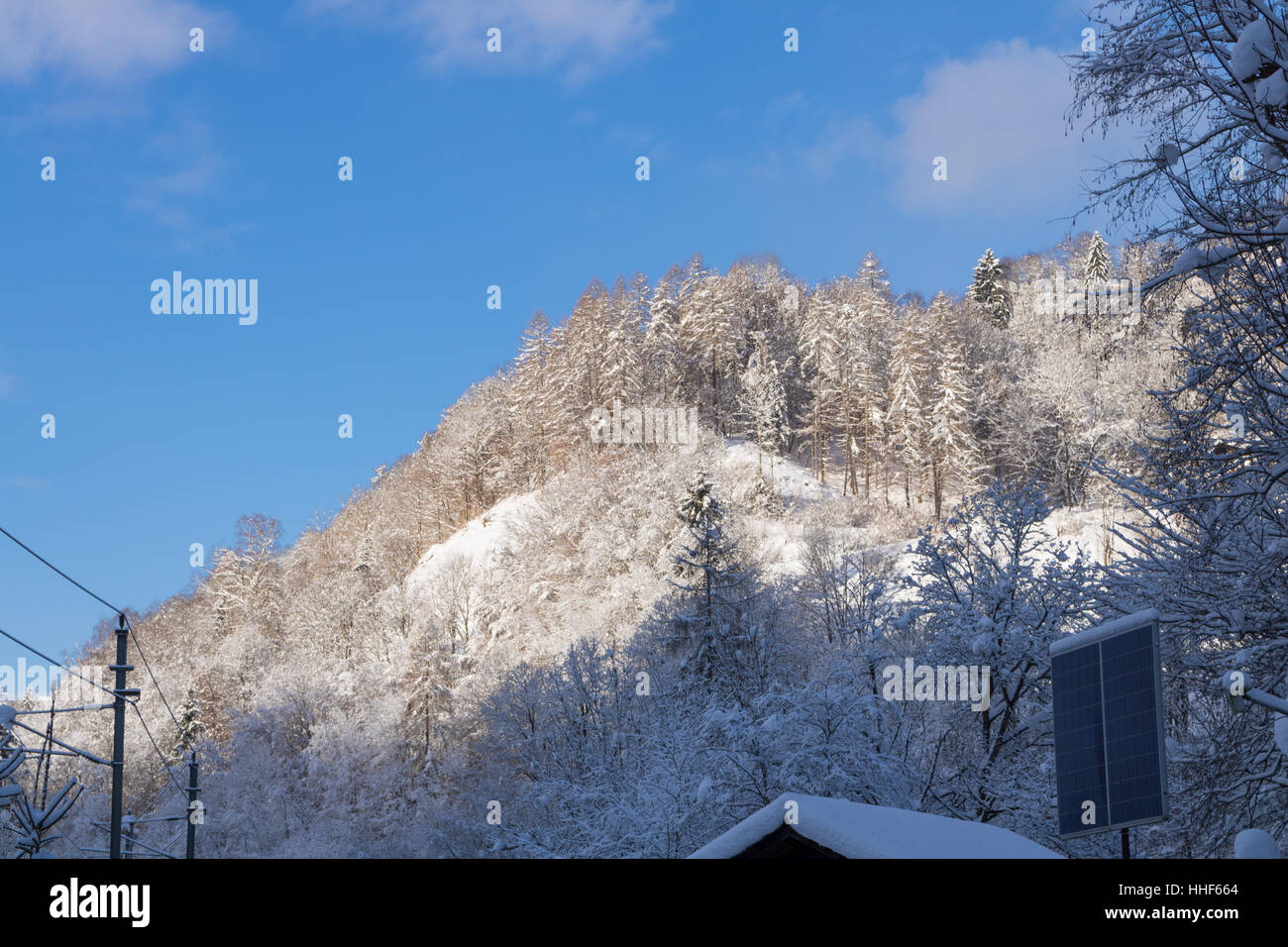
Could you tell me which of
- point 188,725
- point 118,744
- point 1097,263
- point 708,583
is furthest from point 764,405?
point 118,744

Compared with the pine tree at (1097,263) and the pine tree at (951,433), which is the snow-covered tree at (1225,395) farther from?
the pine tree at (1097,263)

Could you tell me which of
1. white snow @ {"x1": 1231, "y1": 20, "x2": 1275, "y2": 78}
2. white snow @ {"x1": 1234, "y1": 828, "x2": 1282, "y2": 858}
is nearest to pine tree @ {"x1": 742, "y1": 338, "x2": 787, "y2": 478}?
white snow @ {"x1": 1231, "y1": 20, "x2": 1275, "y2": 78}

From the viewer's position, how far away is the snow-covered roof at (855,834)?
7797 millimetres

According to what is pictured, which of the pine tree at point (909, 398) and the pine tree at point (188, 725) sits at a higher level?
the pine tree at point (909, 398)

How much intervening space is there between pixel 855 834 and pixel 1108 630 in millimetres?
3939

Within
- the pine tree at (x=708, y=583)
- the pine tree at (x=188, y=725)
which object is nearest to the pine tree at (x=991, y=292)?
the pine tree at (x=708, y=583)

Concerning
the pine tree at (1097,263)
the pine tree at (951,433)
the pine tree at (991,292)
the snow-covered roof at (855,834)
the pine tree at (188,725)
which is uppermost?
the pine tree at (991,292)

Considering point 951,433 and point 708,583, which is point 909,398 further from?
point 708,583

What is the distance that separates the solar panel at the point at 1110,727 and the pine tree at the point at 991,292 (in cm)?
10332

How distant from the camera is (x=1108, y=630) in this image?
10406 mm

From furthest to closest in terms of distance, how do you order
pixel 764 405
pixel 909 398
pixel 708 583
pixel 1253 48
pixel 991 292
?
pixel 991 292
pixel 764 405
pixel 909 398
pixel 708 583
pixel 1253 48

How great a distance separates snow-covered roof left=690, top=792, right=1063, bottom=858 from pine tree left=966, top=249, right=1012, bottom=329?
105459 millimetres
